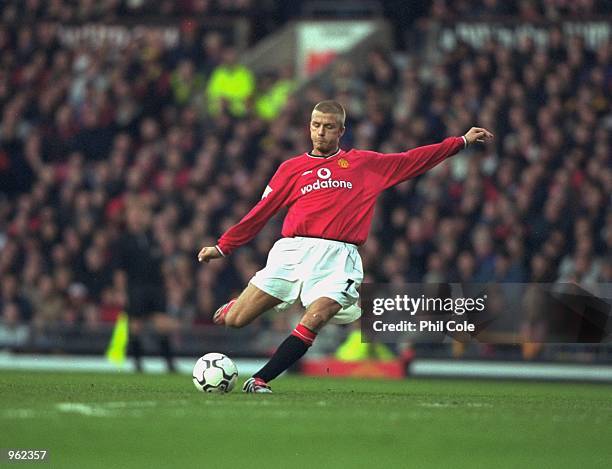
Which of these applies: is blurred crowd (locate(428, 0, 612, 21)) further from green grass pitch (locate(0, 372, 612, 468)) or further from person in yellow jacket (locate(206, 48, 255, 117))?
green grass pitch (locate(0, 372, 612, 468))

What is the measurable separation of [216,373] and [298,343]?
59 cm

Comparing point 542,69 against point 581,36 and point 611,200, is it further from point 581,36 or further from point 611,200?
point 611,200

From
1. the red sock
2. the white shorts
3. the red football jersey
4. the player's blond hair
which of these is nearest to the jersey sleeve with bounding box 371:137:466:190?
the red football jersey

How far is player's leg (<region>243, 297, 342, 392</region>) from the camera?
945 centimetres

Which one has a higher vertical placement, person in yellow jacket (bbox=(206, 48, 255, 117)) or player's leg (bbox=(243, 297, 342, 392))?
person in yellow jacket (bbox=(206, 48, 255, 117))

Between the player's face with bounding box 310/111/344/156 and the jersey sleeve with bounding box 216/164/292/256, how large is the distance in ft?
0.95

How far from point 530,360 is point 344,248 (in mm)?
5709

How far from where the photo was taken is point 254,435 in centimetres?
699

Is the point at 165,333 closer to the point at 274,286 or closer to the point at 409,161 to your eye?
the point at 274,286

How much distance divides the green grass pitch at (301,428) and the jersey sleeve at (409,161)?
1509 mm

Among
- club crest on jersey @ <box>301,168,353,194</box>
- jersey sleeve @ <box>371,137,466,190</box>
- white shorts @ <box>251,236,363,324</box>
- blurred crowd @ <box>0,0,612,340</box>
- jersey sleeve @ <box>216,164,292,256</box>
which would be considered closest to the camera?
white shorts @ <box>251,236,363,324</box>

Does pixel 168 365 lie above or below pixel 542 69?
below

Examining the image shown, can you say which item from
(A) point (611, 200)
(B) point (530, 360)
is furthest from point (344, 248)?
(A) point (611, 200)

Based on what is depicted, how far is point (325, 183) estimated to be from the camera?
9.88 metres
